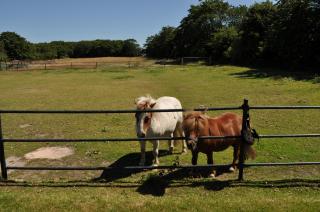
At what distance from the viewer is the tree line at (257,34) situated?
2947 centimetres

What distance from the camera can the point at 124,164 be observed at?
791 centimetres

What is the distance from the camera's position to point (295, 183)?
612 cm

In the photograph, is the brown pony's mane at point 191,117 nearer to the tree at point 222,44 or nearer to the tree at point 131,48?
the tree at point 222,44

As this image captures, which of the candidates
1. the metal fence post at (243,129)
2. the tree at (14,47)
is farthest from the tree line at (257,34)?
the tree at (14,47)

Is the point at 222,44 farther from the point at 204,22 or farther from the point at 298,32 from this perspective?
the point at 298,32

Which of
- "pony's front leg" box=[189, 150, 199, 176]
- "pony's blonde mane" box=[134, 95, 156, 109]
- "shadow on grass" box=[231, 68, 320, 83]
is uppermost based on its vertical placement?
"pony's blonde mane" box=[134, 95, 156, 109]

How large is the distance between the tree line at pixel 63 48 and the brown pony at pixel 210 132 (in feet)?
323

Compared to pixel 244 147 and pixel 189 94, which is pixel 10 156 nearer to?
pixel 244 147

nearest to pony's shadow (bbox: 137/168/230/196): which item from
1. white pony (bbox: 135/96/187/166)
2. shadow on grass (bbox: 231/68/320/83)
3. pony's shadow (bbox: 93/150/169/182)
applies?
pony's shadow (bbox: 93/150/169/182)

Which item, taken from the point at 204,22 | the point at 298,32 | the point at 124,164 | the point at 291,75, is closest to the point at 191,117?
the point at 124,164

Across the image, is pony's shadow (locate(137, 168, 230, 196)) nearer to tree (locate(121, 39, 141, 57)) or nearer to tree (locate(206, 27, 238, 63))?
tree (locate(206, 27, 238, 63))

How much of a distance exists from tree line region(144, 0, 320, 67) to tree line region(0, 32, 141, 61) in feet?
117

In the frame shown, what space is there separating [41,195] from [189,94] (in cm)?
1393

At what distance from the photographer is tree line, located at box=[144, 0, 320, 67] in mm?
29469
